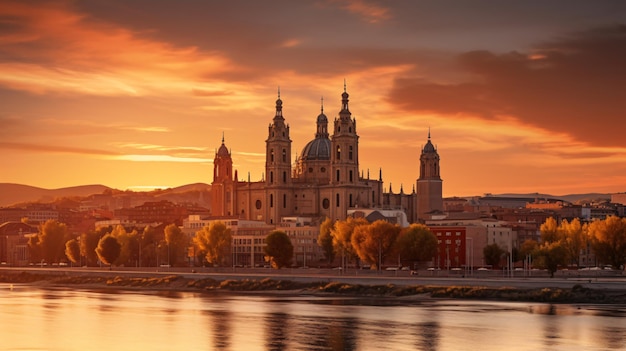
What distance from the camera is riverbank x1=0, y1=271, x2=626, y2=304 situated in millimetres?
115688

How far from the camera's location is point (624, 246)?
158000mm

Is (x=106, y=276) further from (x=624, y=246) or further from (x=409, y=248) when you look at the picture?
(x=624, y=246)

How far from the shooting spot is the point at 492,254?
551 ft

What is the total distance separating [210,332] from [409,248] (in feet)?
246

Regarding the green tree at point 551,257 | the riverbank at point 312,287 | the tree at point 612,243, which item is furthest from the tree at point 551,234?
the riverbank at point 312,287

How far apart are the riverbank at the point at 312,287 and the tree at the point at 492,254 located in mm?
33636

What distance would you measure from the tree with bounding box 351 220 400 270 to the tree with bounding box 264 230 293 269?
1352 centimetres

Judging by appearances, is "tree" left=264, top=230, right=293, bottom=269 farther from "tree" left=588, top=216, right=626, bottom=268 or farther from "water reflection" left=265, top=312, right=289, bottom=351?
"water reflection" left=265, top=312, right=289, bottom=351

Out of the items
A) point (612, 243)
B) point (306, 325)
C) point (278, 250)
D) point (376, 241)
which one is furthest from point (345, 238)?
point (306, 325)

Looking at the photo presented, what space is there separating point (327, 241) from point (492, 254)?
2846 cm

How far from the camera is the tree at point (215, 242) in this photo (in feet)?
620

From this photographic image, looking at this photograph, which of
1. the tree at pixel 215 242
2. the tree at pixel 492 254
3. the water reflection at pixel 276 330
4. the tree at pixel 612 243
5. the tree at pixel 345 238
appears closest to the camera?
the water reflection at pixel 276 330

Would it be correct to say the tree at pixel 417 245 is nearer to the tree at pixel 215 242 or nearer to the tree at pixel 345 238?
the tree at pixel 345 238

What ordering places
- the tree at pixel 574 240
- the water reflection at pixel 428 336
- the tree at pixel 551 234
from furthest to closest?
the tree at pixel 551 234
the tree at pixel 574 240
the water reflection at pixel 428 336
